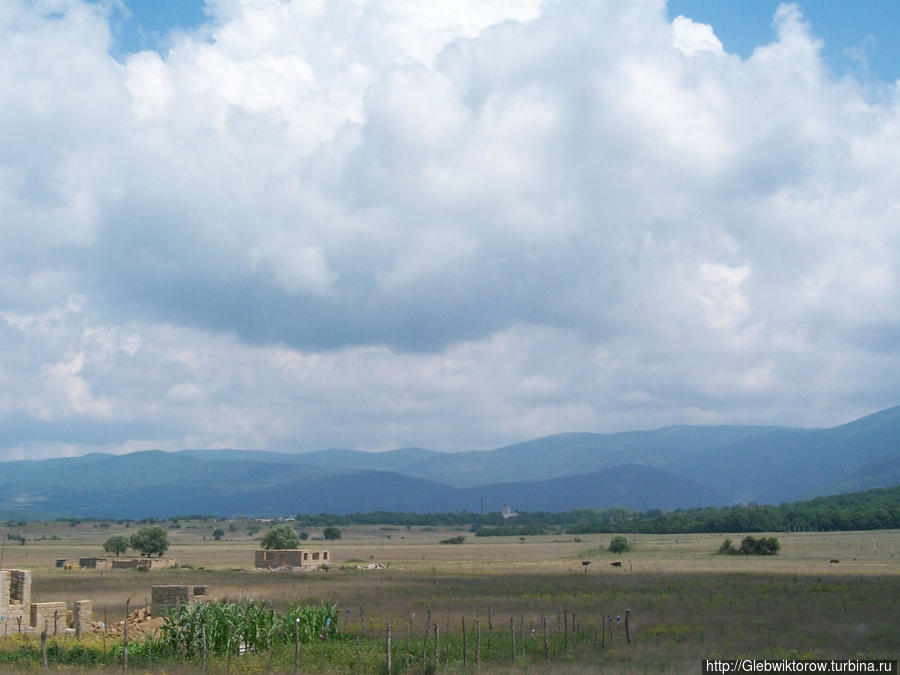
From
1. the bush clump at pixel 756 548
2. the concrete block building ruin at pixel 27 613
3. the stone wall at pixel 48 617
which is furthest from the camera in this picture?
the bush clump at pixel 756 548

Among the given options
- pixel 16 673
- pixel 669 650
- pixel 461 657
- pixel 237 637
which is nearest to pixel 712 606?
pixel 669 650

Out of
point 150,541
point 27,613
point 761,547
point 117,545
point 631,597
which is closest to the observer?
point 27,613

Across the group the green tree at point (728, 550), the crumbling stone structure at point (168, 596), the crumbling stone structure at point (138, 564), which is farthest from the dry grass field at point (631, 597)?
the green tree at point (728, 550)

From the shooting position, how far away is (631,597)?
49438 mm

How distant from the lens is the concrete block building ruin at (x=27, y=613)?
33.0m

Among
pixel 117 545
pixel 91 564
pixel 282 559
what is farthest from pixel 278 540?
pixel 91 564

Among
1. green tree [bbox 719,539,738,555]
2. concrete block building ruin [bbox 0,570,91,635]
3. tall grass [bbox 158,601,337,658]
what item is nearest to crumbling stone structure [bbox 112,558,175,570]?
concrete block building ruin [bbox 0,570,91,635]

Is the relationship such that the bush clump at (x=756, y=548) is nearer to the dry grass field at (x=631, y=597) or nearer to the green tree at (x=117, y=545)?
the dry grass field at (x=631, y=597)

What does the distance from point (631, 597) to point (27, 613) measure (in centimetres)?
3040

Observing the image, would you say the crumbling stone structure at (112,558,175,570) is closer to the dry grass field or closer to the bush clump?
the dry grass field

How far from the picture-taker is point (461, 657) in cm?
2753

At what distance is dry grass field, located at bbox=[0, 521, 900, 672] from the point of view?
1122 inches

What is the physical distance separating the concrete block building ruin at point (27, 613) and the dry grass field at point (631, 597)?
22.7 feet

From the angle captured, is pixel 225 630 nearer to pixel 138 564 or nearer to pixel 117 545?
pixel 138 564
